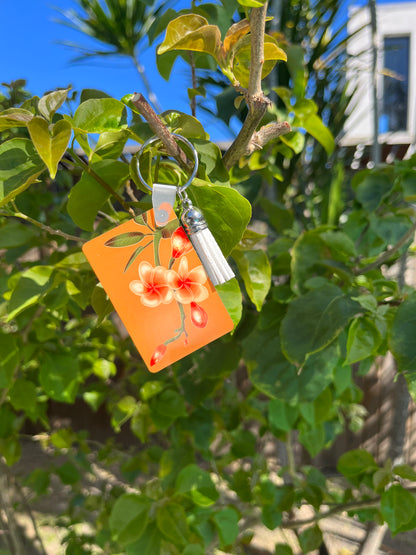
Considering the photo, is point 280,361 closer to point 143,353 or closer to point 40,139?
point 143,353

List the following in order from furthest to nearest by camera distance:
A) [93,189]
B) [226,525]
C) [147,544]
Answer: [226,525] → [147,544] → [93,189]

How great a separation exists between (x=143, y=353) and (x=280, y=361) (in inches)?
9.6

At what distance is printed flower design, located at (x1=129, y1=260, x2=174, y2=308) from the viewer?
1.06 ft

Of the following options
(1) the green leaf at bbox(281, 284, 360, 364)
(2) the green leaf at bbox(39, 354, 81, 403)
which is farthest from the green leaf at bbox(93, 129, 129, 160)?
(2) the green leaf at bbox(39, 354, 81, 403)

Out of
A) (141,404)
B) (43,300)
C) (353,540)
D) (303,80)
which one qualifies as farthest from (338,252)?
(353,540)

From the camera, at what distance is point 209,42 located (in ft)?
0.92

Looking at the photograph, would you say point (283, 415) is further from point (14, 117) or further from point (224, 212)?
point (14, 117)

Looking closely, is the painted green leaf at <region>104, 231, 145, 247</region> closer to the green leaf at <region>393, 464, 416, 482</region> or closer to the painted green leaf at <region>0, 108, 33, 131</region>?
the painted green leaf at <region>0, 108, 33, 131</region>

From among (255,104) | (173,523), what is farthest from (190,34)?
(173,523)

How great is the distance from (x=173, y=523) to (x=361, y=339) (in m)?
0.32

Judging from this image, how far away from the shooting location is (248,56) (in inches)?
12.8

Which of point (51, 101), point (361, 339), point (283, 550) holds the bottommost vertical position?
point (283, 550)

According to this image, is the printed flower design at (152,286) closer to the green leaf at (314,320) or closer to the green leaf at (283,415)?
the green leaf at (314,320)

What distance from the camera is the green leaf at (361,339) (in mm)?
385
